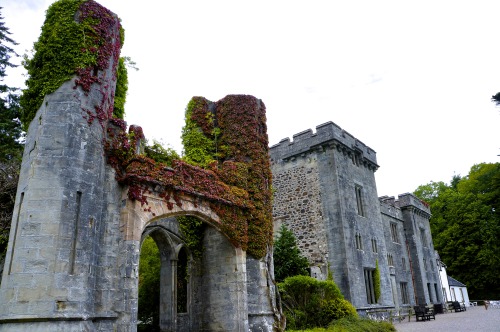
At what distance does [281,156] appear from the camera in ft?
79.7

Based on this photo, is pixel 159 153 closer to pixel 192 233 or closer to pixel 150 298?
pixel 192 233

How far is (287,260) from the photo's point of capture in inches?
A: 785

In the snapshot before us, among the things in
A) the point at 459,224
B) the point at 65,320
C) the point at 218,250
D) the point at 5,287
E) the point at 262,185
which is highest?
the point at 459,224

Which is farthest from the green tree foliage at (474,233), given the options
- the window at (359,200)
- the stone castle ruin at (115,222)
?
the stone castle ruin at (115,222)

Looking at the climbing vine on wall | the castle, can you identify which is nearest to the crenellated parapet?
the castle

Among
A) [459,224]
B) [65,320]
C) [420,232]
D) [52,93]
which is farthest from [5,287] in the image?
[459,224]

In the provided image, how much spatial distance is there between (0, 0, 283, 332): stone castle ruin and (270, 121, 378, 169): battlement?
6743mm

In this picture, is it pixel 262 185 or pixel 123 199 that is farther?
pixel 262 185

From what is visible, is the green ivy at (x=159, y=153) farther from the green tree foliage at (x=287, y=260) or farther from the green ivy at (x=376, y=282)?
the green ivy at (x=376, y=282)

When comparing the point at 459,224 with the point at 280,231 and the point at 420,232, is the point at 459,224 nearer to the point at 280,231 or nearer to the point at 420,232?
the point at 420,232

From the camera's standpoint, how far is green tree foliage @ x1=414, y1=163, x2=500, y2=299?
39000mm

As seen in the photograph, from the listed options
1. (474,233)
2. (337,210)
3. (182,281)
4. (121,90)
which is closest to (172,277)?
(182,281)

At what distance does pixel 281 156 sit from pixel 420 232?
53.6 ft

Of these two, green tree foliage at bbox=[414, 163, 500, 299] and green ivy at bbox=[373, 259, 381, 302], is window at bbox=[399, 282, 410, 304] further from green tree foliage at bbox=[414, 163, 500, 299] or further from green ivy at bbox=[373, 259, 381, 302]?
green tree foliage at bbox=[414, 163, 500, 299]
